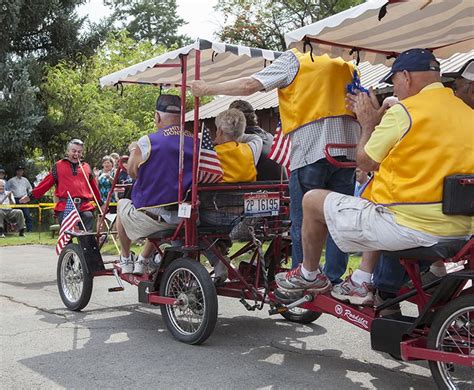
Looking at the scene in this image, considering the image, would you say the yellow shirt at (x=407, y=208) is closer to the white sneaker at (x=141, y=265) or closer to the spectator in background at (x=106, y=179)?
the white sneaker at (x=141, y=265)

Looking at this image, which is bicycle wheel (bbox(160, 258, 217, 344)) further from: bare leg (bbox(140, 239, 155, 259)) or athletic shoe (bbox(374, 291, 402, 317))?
athletic shoe (bbox(374, 291, 402, 317))

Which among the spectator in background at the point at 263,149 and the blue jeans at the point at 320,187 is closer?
the blue jeans at the point at 320,187

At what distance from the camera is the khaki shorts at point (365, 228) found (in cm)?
408

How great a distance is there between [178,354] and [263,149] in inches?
89.7

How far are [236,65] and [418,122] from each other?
318 centimetres

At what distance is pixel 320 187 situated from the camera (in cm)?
530

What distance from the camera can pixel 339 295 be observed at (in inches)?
186

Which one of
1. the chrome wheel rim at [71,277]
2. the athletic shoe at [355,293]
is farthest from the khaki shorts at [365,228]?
the chrome wheel rim at [71,277]

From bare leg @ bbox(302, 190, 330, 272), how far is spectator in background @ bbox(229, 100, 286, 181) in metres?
1.91

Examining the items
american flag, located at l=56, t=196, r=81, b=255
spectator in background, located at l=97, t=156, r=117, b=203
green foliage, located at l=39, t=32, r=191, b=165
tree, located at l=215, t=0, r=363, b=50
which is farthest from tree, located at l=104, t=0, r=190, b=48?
american flag, located at l=56, t=196, r=81, b=255

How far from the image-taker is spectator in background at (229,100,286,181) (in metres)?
6.66

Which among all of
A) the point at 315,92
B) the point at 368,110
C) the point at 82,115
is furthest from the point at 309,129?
the point at 82,115

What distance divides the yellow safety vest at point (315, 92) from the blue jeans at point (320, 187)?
14.1 inches

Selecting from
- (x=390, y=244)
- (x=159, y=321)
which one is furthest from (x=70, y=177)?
(x=390, y=244)
